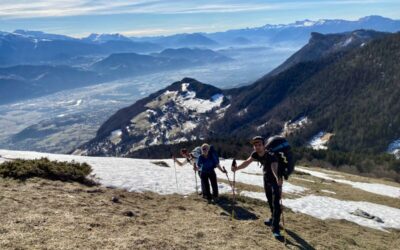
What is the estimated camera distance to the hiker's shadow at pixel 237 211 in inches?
913

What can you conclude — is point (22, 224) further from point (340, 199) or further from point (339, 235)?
point (340, 199)

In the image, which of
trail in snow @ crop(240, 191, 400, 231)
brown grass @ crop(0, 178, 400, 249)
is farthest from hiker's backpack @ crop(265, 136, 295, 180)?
trail in snow @ crop(240, 191, 400, 231)

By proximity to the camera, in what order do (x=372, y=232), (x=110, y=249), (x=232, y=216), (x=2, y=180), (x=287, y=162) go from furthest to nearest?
(x=372, y=232)
(x=2, y=180)
(x=232, y=216)
(x=287, y=162)
(x=110, y=249)

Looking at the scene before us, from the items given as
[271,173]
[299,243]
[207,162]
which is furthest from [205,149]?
[299,243]

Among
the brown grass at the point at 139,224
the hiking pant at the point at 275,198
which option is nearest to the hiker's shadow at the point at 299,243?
the brown grass at the point at 139,224

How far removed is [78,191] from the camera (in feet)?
78.5

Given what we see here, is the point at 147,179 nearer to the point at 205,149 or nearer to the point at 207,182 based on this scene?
the point at 207,182

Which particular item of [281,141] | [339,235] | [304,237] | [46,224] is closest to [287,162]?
[281,141]

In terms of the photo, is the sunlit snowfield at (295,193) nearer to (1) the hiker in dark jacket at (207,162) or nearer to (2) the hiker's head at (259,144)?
(1) the hiker in dark jacket at (207,162)

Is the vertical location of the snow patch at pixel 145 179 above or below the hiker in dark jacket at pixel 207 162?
below

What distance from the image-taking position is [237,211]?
79.3 ft

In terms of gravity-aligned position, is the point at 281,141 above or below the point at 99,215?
above

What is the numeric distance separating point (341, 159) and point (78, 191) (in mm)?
142802

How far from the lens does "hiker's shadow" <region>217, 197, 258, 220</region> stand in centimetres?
2319
